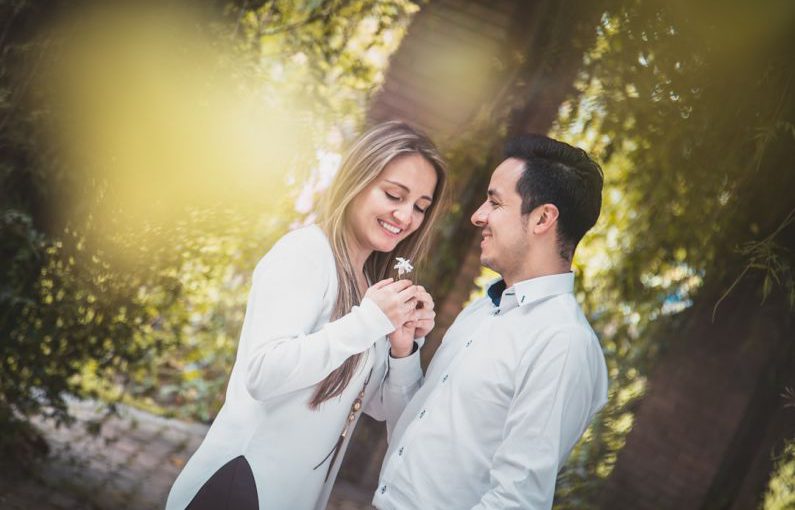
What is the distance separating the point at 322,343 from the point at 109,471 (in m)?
3.13

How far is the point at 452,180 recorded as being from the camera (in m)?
3.94

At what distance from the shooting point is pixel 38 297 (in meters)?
3.77

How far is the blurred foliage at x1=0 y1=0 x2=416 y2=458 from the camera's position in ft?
11.4

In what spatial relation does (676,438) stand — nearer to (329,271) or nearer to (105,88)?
(329,271)

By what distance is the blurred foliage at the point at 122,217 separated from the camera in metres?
3.49

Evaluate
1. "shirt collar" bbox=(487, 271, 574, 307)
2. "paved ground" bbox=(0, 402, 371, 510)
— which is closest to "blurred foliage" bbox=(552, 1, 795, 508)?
"shirt collar" bbox=(487, 271, 574, 307)

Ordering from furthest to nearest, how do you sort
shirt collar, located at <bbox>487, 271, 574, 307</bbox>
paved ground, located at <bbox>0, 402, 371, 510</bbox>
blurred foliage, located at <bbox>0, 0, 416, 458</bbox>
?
paved ground, located at <bbox>0, 402, 371, 510</bbox>, blurred foliage, located at <bbox>0, 0, 416, 458</bbox>, shirt collar, located at <bbox>487, 271, 574, 307</bbox>

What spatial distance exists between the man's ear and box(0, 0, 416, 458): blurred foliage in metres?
1.82

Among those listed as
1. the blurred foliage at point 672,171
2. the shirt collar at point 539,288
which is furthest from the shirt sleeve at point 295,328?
the blurred foliage at point 672,171

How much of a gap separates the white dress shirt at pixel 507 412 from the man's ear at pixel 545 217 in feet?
0.57

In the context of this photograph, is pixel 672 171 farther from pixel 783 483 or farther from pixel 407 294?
pixel 407 294

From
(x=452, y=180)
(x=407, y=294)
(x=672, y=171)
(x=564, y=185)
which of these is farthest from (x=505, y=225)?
(x=672, y=171)

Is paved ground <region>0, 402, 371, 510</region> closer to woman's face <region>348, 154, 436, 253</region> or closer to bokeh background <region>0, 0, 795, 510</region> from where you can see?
bokeh background <region>0, 0, 795, 510</region>

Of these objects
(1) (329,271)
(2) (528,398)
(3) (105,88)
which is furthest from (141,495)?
(2) (528,398)
